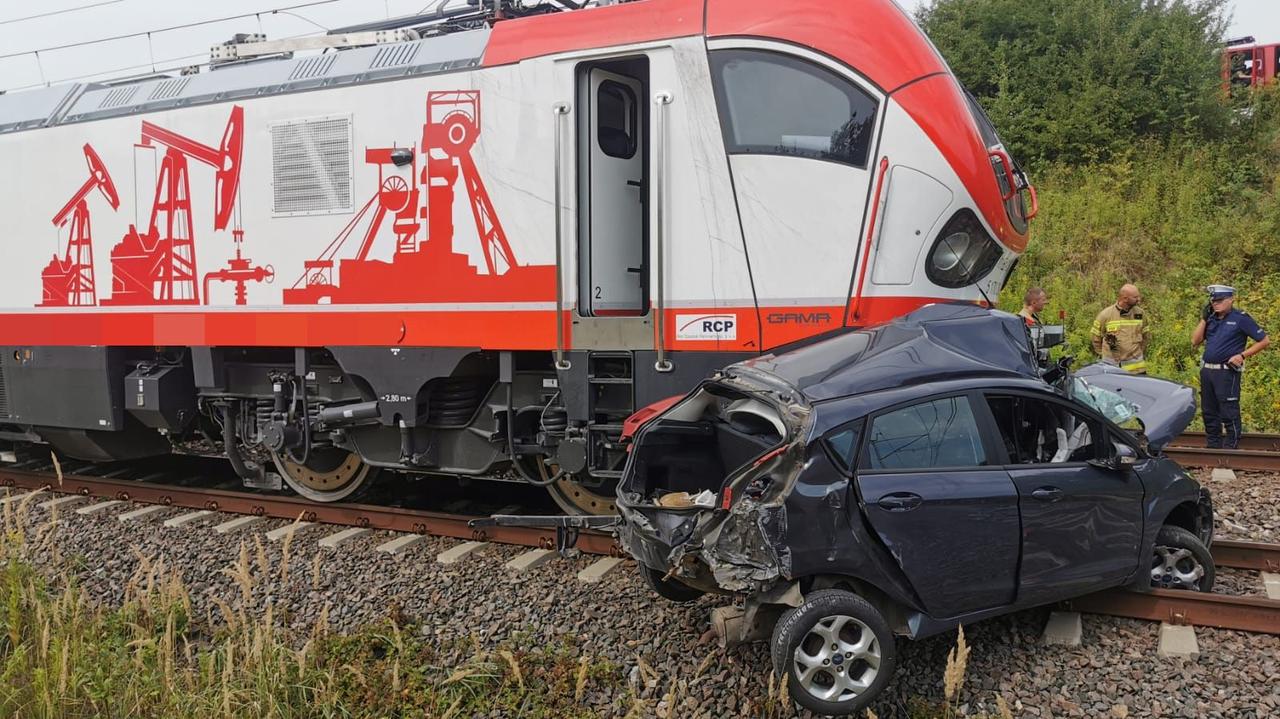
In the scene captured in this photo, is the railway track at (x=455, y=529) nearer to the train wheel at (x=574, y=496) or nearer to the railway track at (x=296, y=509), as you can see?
the railway track at (x=296, y=509)

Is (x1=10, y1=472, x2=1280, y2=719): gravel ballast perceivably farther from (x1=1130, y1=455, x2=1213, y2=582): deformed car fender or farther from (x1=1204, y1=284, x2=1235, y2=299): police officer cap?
(x1=1204, y1=284, x2=1235, y2=299): police officer cap

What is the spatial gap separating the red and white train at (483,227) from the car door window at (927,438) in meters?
0.54

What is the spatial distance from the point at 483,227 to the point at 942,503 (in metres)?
3.69

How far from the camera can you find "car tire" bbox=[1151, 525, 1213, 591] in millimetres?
5379

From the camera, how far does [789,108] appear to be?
5793 mm

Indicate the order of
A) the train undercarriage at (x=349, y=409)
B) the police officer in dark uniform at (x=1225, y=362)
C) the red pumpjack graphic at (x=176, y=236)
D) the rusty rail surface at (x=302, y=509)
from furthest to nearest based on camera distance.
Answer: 1. the police officer in dark uniform at (x=1225, y=362)
2. the red pumpjack graphic at (x=176, y=236)
3. the rusty rail surface at (x=302, y=509)
4. the train undercarriage at (x=349, y=409)

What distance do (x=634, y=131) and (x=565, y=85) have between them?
28.3 inches

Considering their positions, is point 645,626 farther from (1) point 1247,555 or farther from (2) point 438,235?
(1) point 1247,555

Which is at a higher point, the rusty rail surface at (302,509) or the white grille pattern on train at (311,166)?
the white grille pattern on train at (311,166)

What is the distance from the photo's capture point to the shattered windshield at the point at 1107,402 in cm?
571

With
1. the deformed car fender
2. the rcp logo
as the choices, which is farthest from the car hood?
the rcp logo

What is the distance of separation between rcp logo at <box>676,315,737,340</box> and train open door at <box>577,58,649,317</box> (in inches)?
14.2

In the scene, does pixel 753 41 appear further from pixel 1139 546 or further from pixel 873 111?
pixel 1139 546

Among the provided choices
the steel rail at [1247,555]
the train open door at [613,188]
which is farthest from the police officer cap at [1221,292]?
the train open door at [613,188]
